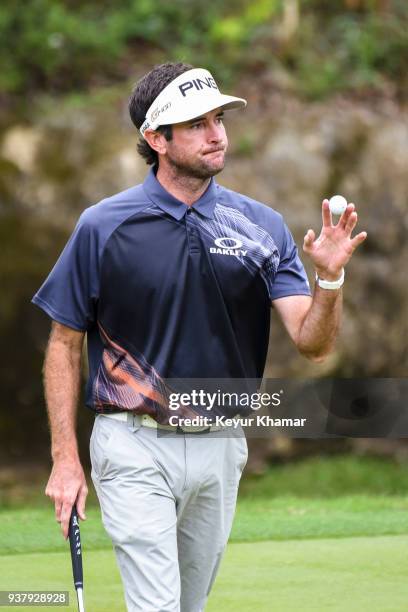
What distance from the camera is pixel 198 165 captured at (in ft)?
14.3

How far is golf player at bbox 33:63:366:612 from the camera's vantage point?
4109 millimetres

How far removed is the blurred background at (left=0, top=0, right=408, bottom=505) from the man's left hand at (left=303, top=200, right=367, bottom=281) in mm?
6647

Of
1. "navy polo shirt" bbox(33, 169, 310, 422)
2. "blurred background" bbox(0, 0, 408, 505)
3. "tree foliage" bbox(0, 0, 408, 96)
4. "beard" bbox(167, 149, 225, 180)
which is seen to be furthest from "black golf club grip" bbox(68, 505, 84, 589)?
"tree foliage" bbox(0, 0, 408, 96)

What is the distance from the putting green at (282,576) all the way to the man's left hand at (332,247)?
1830 millimetres

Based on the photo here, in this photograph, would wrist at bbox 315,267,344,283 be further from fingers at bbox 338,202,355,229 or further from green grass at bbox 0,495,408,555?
green grass at bbox 0,495,408,555

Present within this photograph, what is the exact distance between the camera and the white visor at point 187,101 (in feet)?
14.2

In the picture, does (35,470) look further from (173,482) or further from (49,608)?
(173,482)

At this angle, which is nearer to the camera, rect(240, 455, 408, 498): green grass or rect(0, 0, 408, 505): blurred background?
rect(0, 0, 408, 505): blurred background

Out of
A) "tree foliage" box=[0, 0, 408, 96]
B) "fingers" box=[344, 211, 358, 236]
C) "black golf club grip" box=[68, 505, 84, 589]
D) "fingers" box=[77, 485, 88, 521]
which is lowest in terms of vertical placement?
"black golf club grip" box=[68, 505, 84, 589]

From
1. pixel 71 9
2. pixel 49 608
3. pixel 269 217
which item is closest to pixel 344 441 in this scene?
pixel 71 9

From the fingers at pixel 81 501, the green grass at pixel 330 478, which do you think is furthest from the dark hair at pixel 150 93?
the green grass at pixel 330 478

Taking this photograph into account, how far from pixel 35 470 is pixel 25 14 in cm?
433

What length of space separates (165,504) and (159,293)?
688 millimetres

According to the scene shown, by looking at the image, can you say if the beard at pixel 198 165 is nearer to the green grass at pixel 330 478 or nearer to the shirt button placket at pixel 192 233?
the shirt button placket at pixel 192 233
